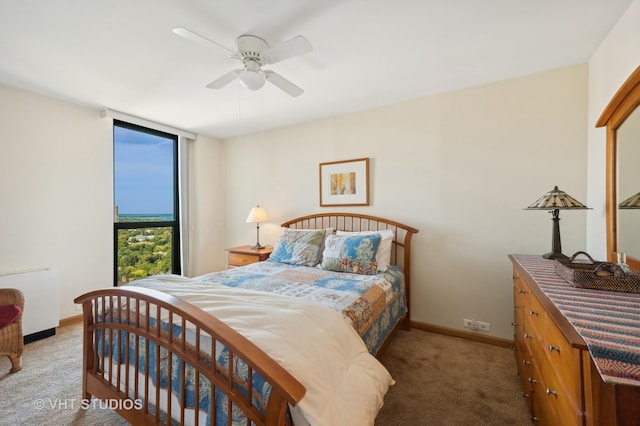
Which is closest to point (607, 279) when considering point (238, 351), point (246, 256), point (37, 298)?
point (238, 351)

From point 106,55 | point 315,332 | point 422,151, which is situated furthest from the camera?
point 422,151

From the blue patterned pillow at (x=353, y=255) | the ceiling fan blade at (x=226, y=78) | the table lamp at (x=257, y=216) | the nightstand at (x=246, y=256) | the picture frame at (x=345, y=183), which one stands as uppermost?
the ceiling fan blade at (x=226, y=78)

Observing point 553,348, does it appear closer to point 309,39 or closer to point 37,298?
point 309,39

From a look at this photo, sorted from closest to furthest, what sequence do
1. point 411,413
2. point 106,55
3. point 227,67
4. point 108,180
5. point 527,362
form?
1. point 527,362
2. point 411,413
3. point 106,55
4. point 227,67
5. point 108,180

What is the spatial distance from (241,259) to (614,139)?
3.51 m

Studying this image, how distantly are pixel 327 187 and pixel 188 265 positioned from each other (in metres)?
2.49

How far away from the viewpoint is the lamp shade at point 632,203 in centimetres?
141

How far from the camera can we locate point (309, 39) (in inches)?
73.9

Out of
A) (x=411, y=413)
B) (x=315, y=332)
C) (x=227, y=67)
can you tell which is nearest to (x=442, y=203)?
(x=411, y=413)

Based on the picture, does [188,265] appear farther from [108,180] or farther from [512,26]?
[512,26]

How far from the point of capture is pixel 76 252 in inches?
118

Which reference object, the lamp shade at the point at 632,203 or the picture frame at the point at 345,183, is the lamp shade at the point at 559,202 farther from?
the picture frame at the point at 345,183

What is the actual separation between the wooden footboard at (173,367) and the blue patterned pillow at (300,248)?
1.50m

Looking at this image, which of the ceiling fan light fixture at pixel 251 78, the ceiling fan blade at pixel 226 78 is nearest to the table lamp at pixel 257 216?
the ceiling fan blade at pixel 226 78
